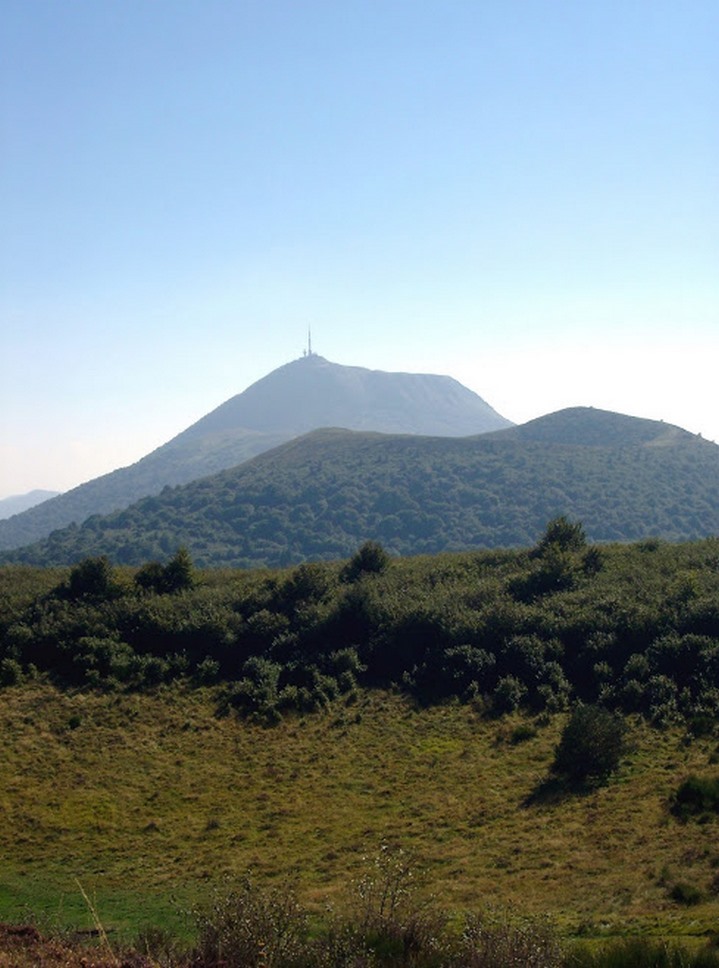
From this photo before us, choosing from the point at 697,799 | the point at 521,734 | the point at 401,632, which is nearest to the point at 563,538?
the point at 401,632

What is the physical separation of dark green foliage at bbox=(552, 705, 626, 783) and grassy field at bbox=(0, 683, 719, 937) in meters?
0.60

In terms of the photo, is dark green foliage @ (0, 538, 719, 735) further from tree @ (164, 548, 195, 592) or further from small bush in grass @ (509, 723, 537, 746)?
small bush in grass @ (509, 723, 537, 746)

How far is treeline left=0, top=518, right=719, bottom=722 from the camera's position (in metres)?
37.3

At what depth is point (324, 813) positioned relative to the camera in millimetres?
27844

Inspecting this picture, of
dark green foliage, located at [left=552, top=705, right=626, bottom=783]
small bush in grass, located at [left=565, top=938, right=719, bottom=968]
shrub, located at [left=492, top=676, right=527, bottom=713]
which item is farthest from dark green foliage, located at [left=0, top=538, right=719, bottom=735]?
small bush in grass, located at [left=565, top=938, right=719, bottom=968]

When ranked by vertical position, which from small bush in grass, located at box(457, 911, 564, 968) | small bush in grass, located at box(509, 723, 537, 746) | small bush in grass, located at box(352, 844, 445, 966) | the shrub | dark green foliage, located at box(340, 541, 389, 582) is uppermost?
dark green foliage, located at box(340, 541, 389, 582)

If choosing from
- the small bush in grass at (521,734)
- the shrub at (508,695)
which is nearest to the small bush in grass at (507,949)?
the small bush in grass at (521,734)

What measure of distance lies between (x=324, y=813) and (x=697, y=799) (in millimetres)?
11373

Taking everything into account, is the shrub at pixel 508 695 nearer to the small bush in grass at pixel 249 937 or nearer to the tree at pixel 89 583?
the tree at pixel 89 583

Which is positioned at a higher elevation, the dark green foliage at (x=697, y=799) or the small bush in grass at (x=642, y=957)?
the small bush in grass at (x=642, y=957)

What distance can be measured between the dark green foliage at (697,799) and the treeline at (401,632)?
7.61 metres

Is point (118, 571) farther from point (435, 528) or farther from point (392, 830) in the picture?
point (435, 528)

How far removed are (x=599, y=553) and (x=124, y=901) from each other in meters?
36.4

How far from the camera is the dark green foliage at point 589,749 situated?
2948cm
